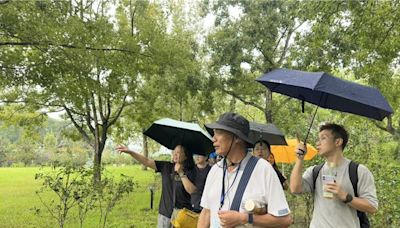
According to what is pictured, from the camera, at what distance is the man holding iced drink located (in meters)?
2.74

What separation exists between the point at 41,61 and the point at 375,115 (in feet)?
21.3

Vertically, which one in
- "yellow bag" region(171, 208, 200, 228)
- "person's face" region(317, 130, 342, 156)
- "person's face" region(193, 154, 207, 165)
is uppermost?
"person's face" region(317, 130, 342, 156)

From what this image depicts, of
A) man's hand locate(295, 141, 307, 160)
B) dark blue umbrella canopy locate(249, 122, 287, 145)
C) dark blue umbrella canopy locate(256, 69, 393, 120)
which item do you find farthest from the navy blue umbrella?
dark blue umbrella canopy locate(249, 122, 287, 145)

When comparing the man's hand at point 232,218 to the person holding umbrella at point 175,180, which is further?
the person holding umbrella at point 175,180

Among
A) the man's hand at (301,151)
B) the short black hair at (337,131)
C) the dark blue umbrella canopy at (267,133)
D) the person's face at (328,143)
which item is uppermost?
the dark blue umbrella canopy at (267,133)

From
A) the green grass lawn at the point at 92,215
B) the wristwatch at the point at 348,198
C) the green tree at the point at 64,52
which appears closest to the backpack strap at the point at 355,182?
the wristwatch at the point at 348,198

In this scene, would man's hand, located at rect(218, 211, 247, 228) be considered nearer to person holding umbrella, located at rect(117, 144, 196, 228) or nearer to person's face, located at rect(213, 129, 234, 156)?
person's face, located at rect(213, 129, 234, 156)

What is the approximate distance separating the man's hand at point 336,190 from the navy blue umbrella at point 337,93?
71cm

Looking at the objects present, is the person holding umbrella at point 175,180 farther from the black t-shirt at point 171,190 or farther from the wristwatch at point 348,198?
the wristwatch at point 348,198

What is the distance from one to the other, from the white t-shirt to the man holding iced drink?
0.75 meters

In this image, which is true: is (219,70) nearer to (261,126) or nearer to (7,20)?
(7,20)

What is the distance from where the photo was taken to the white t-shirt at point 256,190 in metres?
2.12

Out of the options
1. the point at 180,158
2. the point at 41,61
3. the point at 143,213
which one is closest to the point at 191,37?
the point at 143,213

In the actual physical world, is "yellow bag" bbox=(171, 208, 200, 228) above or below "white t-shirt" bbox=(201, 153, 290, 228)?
below
